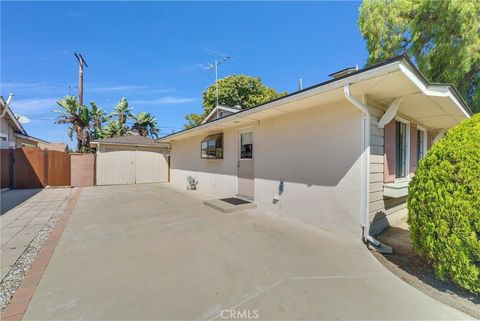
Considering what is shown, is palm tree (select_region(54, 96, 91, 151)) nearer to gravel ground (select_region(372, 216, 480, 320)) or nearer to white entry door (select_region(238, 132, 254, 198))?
white entry door (select_region(238, 132, 254, 198))

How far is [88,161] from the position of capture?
1072 cm

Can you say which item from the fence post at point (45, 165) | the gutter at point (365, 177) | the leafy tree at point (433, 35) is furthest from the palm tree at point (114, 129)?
the gutter at point (365, 177)

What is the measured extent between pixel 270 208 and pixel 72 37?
11.5m

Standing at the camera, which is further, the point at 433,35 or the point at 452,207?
the point at 433,35

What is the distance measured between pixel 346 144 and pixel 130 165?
11819mm

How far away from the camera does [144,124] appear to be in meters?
19.8

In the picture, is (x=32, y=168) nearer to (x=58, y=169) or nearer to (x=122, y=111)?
(x=58, y=169)

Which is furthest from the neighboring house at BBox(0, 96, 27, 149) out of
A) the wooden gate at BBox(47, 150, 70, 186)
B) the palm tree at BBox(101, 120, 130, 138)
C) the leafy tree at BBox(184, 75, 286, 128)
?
the leafy tree at BBox(184, 75, 286, 128)

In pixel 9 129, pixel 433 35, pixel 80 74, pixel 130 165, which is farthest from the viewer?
pixel 80 74

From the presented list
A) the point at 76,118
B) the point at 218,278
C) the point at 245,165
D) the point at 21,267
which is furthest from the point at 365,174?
the point at 76,118

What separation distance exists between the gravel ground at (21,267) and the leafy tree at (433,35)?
1327 centimetres

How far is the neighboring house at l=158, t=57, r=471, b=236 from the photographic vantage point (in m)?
3.27

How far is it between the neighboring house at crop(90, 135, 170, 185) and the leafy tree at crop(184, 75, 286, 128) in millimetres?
9432

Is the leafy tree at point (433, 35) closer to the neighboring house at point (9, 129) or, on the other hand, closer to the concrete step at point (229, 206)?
the concrete step at point (229, 206)
